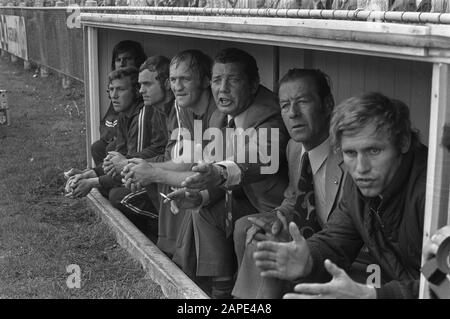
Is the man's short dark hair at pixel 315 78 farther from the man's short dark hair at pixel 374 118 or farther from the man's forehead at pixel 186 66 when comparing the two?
the man's forehead at pixel 186 66

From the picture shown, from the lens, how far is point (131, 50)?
6645 mm

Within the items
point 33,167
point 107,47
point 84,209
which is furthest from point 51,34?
point 84,209

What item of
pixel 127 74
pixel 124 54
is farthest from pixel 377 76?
pixel 124 54

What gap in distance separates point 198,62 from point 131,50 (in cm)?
192

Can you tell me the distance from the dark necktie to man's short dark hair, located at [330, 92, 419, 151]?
699 mm

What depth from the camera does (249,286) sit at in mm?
3502

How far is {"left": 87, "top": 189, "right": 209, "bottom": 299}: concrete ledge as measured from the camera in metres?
4.19

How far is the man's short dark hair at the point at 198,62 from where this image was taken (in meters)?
4.87

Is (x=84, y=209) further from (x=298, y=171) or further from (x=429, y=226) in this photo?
(x=429, y=226)

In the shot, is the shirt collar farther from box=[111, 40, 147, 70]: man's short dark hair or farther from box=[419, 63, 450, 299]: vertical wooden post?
box=[111, 40, 147, 70]: man's short dark hair

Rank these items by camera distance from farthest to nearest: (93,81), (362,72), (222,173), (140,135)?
1. (93,81)
2. (140,135)
3. (362,72)
4. (222,173)

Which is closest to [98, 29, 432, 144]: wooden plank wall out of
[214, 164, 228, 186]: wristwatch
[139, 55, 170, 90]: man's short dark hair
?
[139, 55, 170, 90]: man's short dark hair

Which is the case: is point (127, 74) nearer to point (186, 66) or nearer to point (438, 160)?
point (186, 66)

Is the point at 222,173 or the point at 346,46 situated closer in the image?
the point at 346,46
